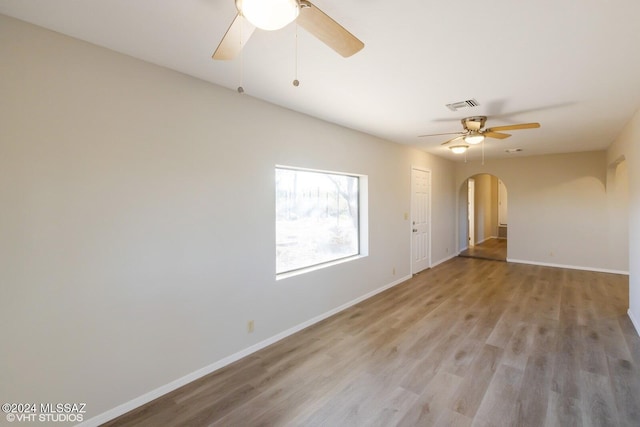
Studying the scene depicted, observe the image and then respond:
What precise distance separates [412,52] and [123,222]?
2.37 meters

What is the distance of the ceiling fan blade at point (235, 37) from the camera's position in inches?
51.1

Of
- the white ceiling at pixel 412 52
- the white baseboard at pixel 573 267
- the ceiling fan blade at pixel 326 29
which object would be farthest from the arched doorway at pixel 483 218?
the ceiling fan blade at pixel 326 29

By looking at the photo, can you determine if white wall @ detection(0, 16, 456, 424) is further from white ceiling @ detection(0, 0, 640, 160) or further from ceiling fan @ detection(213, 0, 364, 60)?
ceiling fan @ detection(213, 0, 364, 60)

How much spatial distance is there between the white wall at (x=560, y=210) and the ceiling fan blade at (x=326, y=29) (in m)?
6.99

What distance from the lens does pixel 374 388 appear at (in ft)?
7.70

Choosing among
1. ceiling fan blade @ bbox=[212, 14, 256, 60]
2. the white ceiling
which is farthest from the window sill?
ceiling fan blade @ bbox=[212, 14, 256, 60]

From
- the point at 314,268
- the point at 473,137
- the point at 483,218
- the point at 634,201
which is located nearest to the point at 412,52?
the point at 473,137

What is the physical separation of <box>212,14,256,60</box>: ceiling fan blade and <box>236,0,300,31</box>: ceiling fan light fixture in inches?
6.8

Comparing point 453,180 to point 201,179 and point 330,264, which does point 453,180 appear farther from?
point 201,179

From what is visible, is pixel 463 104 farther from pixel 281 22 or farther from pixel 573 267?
pixel 573 267

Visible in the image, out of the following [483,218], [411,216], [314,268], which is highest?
[411,216]

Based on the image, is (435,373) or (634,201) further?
(634,201)

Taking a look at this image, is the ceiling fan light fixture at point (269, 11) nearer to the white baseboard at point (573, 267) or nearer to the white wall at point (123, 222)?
the white wall at point (123, 222)

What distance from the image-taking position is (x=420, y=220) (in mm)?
6070
